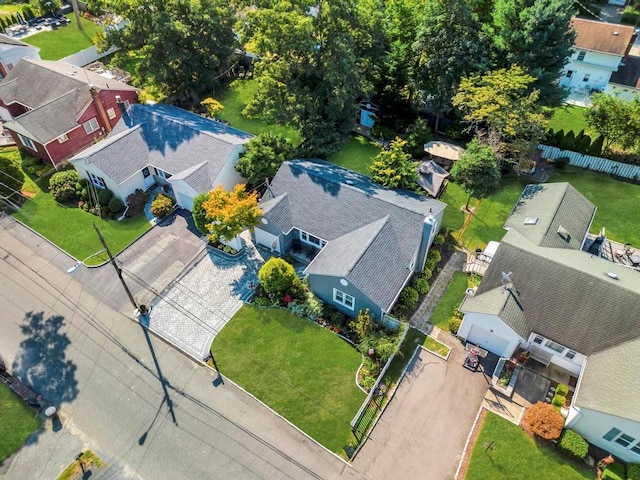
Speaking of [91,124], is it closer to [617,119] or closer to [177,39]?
[177,39]

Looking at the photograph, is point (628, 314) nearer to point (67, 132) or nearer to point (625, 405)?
point (625, 405)

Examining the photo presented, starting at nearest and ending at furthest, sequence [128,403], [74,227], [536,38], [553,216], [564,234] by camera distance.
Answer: [128,403]
[564,234]
[553,216]
[74,227]
[536,38]

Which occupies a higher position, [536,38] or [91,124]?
[536,38]

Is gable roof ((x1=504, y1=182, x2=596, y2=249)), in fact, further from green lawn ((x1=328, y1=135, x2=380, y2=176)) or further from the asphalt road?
the asphalt road

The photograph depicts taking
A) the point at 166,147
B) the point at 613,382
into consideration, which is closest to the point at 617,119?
the point at 613,382

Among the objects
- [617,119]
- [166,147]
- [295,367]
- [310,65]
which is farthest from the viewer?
[166,147]

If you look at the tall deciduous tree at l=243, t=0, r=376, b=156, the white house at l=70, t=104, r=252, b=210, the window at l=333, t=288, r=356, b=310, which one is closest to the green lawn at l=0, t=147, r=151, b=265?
the white house at l=70, t=104, r=252, b=210

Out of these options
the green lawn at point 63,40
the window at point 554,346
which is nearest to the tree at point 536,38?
the window at point 554,346
